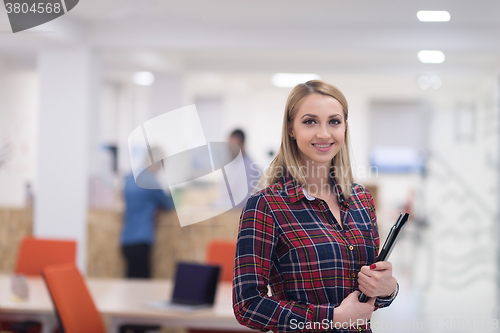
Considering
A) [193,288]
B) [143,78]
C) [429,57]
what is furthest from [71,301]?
[143,78]

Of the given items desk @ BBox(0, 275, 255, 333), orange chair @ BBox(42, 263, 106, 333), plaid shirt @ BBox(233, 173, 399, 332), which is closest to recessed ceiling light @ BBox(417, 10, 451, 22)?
plaid shirt @ BBox(233, 173, 399, 332)

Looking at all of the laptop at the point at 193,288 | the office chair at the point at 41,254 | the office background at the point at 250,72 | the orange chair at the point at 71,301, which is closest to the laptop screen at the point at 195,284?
the laptop at the point at 193,288

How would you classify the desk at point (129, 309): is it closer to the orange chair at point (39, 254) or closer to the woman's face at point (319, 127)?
the orange chair at point (39, 254)

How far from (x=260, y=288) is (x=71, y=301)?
1458mm

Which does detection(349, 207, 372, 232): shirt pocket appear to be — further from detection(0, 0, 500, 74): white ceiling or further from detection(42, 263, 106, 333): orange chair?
detection(42, 263, 106, 333): orange chair

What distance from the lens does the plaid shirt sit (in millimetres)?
1288

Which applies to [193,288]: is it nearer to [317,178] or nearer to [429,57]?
[317,178]

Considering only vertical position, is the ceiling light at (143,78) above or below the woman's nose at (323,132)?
above

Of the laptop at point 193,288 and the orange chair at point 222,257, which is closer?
the laptop at point 193,288

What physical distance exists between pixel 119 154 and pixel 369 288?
14.4ft

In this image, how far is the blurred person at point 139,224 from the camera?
4391mm

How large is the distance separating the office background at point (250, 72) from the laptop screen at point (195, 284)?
2.05ft

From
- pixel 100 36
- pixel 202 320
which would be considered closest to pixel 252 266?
pixel 202 320

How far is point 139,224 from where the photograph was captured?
4434 millimetres
